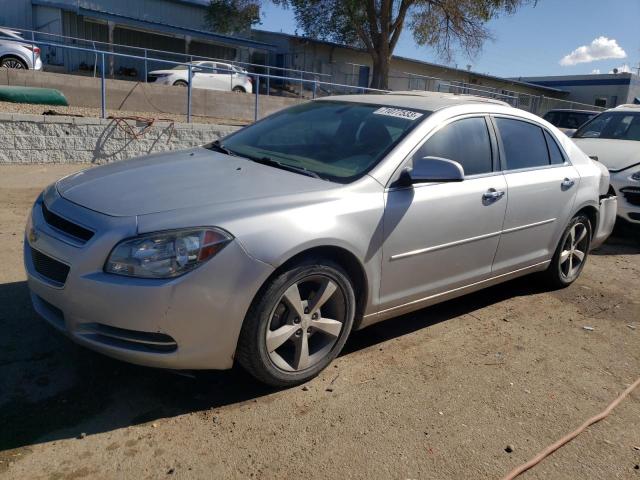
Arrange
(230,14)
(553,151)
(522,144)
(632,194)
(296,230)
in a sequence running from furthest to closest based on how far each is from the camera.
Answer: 1. (230,14)
2. (632,194)
3. (553,151)
4. (522,144)
5. (296,230)

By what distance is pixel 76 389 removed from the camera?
3023mm

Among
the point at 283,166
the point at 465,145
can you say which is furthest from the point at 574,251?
the point at 283,166

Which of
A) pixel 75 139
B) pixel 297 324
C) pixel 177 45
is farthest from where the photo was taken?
pixel 177 45

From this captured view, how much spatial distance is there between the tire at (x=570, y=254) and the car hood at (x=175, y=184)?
8.73 ft

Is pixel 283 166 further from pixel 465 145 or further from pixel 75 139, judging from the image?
pixel 75 139

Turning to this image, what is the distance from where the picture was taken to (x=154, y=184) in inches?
126

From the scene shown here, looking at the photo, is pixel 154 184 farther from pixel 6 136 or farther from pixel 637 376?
pixel 6 136

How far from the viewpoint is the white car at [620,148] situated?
7.14 m

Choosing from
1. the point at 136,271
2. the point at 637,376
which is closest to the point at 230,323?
the point at 136,271

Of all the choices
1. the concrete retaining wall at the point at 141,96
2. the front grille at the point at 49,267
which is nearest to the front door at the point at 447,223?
the front grille at the point at 49,267

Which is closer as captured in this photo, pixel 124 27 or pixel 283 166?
pixel 283 166

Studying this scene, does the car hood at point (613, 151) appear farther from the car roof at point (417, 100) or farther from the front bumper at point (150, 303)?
the front bumper at point (150, 303)

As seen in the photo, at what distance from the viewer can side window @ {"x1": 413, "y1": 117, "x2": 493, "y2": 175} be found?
377 centimetres

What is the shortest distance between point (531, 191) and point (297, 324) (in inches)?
90.3
